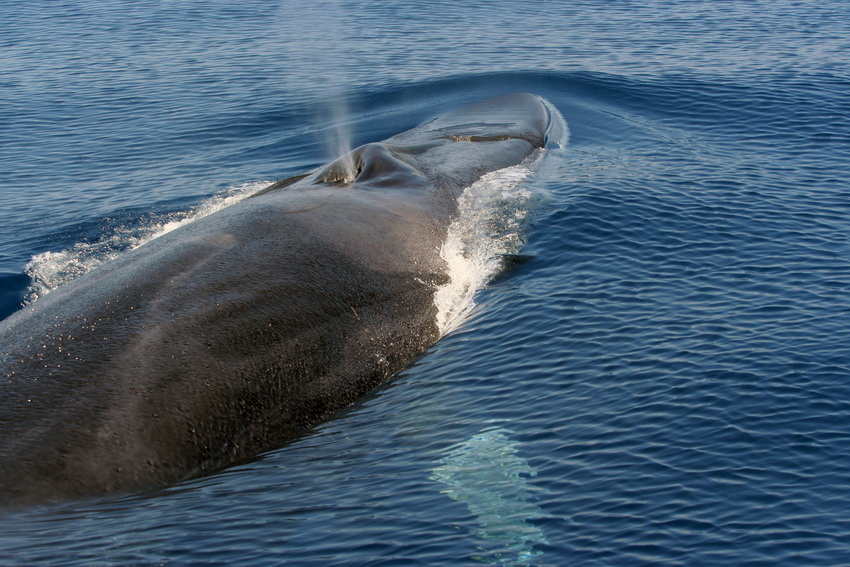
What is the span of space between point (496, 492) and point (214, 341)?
3810 millimetres

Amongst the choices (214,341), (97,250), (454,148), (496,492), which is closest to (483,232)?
(454,148)

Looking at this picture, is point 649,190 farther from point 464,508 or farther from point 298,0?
point 298,0

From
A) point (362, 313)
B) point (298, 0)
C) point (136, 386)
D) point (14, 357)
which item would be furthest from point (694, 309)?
point (298, 0)

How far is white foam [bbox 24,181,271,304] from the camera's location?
1645 centimetres

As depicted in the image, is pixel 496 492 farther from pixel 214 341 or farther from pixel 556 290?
pixel 556 290

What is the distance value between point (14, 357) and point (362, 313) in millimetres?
4506

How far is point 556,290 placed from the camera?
14992 millimetres

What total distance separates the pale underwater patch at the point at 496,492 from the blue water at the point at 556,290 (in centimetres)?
3

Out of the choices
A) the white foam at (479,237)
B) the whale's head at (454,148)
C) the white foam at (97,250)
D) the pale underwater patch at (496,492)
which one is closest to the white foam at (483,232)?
the white foam at (479,237)

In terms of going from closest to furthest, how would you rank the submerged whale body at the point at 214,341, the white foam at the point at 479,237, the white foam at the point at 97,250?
the submerged whale body at the point at 214,341
the white foam at the point at 479,237
the white foam at the point at 97,250

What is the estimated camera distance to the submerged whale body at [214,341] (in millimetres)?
8906

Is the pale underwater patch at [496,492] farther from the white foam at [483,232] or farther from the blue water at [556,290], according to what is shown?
the white foam at [483,232]

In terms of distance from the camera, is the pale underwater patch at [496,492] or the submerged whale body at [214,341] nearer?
the pale underwater patch at [496,492]

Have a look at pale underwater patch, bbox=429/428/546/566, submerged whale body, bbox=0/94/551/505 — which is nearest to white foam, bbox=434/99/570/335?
submerged whale body, bbox=0/94/551/505
